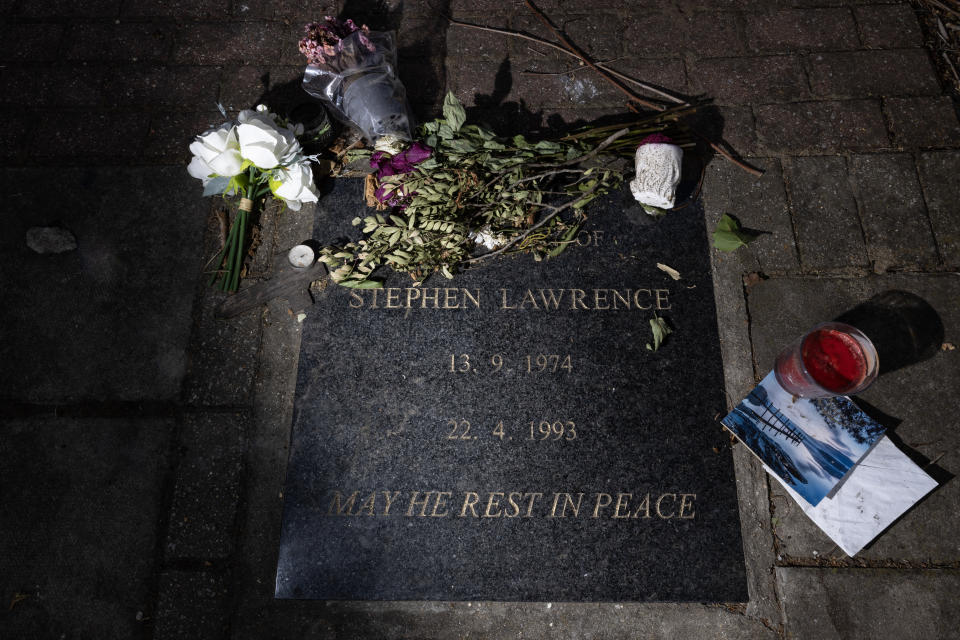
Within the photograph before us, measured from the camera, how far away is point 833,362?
205 centimetres

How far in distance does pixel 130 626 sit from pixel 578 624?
1852 millimetres

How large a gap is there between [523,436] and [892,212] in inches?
83.4

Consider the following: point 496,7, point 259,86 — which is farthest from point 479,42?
point 259,86

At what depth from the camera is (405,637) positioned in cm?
209

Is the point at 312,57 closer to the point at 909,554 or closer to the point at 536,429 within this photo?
the point at 536,429

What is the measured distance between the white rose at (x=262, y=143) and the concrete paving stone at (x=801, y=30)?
2477 millimetres

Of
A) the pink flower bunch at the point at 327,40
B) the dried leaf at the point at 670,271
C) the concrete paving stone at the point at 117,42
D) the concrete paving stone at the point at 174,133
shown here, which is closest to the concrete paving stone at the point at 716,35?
the dried leaf at the point at 670,271

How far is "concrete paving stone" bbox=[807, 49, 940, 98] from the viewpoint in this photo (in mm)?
2656

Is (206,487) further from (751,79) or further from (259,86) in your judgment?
(751,79)

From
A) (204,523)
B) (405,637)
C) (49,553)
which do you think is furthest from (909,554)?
(49,553)

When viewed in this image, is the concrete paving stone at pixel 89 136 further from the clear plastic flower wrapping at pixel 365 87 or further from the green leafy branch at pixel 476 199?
the green leafy branch at pixel 476 199

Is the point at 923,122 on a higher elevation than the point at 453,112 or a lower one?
higher

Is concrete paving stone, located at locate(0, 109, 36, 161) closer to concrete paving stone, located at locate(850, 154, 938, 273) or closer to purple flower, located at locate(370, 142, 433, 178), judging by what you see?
purple flower, located at locate(370, 142, 433, 178)

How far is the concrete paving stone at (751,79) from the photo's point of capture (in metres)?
2.66
